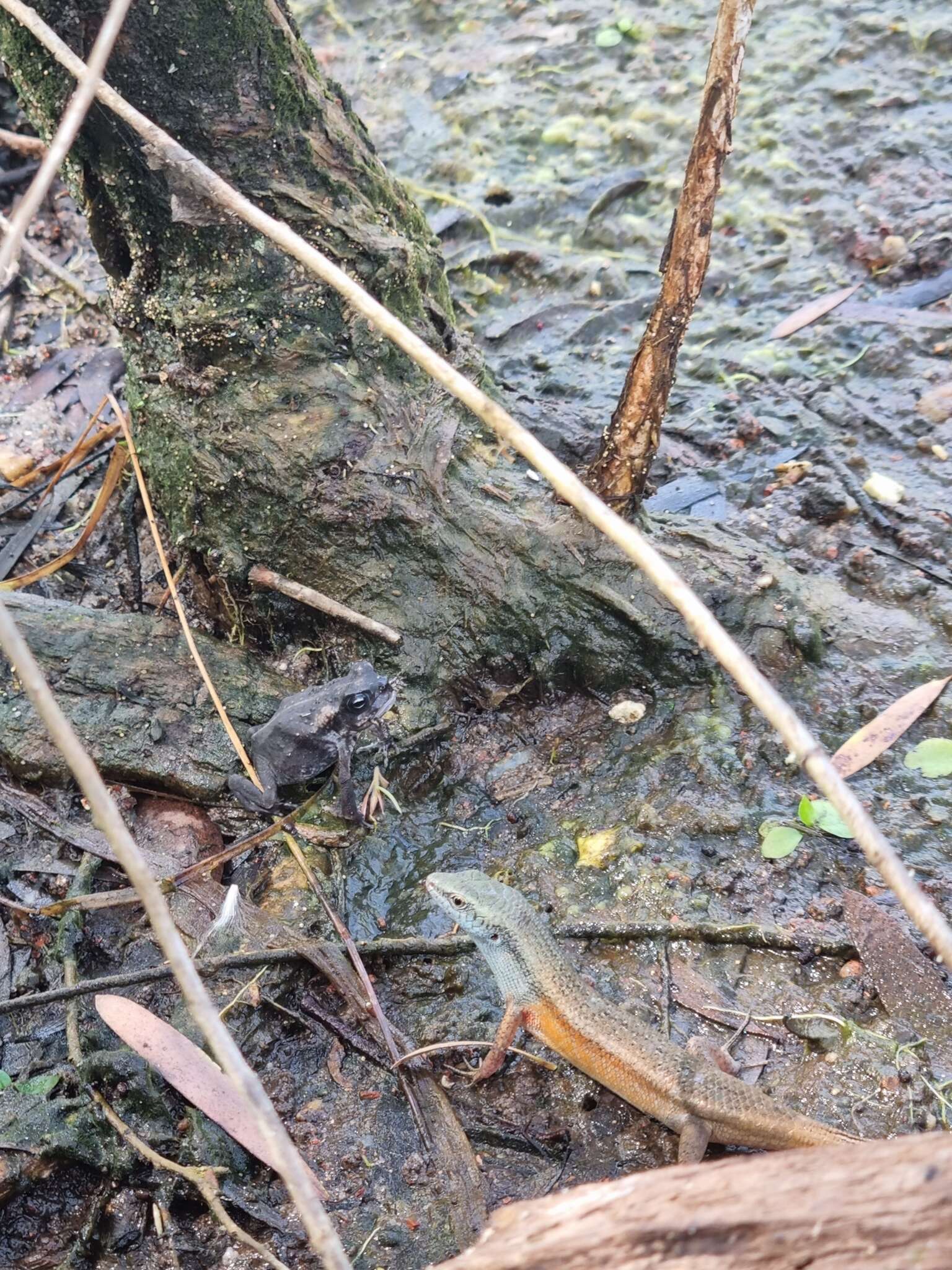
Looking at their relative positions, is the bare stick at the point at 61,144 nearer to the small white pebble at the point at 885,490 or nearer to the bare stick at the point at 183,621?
the bare stick at the point at 183,621

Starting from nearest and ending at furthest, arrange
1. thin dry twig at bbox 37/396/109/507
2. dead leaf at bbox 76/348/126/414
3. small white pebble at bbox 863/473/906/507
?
small white pebble at bbox 863/473/906/507 → thin dry twig at bbox 37/396/109/507 → dead leaf at bbox 76/348/126/414

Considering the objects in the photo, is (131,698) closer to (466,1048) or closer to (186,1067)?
(186,1067)

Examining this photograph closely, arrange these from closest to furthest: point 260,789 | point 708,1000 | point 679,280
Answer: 1. point 708,1000
2. point 679,280
3. point 260,789

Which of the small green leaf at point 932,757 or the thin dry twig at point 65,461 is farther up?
the thin dry twig at point 65,461

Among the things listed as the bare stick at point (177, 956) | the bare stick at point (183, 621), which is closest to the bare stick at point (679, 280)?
the bare stick at point (183, 621)

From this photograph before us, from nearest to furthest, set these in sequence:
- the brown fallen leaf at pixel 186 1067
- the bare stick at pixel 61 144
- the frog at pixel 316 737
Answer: the bare stick at pixel 61 144
the brown fallen leaf at pixel 186 1067
the frog at pixel 316 737

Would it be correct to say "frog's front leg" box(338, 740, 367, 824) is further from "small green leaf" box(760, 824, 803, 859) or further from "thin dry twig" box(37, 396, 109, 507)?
"thin dry twig" box(37, 396, 109, 507)

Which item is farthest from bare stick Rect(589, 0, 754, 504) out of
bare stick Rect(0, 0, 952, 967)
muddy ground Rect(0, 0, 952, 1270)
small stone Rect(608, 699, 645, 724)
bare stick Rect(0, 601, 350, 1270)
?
bare stick Rect(0, 601, 350, 1270)

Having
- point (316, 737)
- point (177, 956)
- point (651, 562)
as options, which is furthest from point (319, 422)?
point (177, 956)
